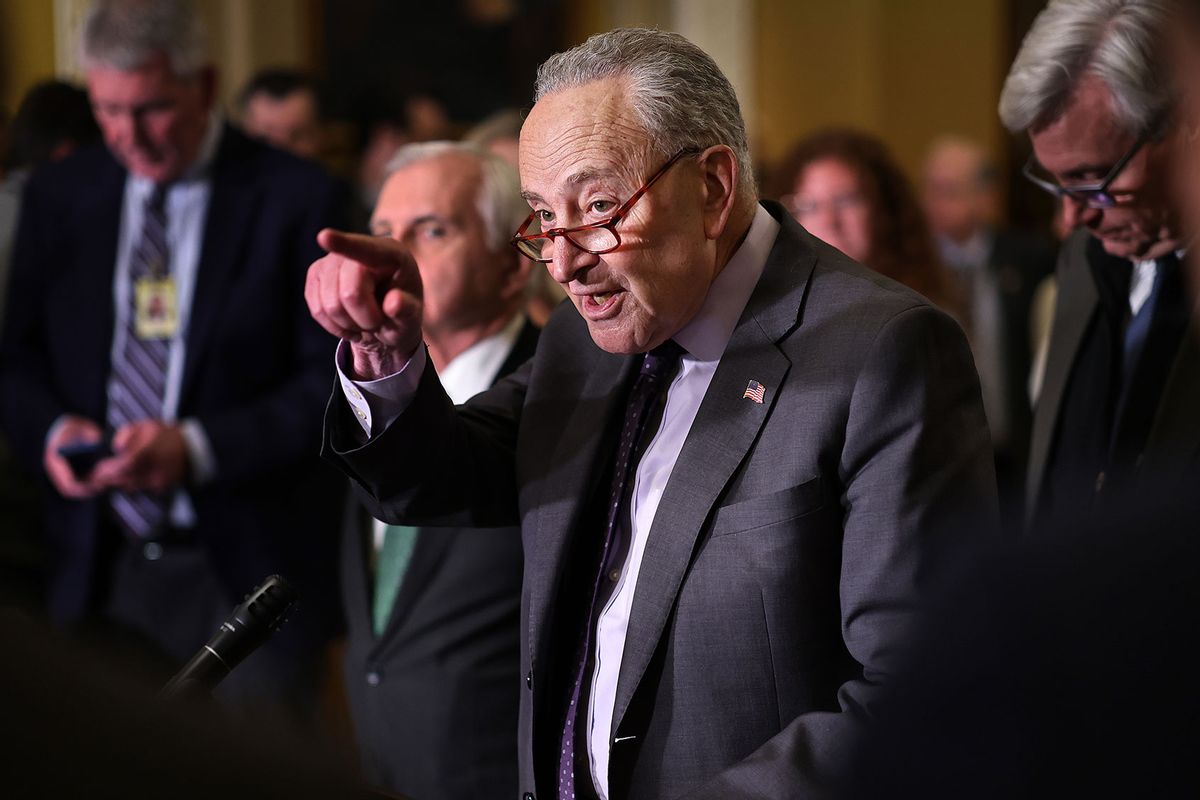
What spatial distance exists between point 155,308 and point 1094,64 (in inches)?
90.1

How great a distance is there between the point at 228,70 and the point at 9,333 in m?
3.26

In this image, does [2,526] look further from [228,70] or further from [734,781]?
[228,70]

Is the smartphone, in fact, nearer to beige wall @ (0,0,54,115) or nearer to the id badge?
the id badge

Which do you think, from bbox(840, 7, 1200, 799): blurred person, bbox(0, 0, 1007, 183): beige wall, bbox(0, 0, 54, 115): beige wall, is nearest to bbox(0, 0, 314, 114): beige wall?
bbox(0, 0, 54, 115): beige wall

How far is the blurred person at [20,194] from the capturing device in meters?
3.71

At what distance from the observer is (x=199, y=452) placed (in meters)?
3.38

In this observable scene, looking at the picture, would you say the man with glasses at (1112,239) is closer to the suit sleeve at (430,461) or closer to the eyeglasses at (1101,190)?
the eyeglasses at (1101,190)

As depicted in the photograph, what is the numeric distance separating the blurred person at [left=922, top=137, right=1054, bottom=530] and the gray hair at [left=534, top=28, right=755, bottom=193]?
8.16 feet

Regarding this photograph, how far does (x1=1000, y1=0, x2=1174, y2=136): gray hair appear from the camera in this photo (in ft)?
7.47

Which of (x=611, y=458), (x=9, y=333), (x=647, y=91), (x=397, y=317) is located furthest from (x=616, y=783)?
(x=9, y=333)

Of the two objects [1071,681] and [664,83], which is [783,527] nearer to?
[664,83]

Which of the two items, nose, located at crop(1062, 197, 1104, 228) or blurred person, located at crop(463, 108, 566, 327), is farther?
blurred person, located at crop(463, 108, 566, 327)

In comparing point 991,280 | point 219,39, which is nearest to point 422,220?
point 991,280

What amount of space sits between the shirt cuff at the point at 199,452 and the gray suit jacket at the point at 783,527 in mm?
1528
